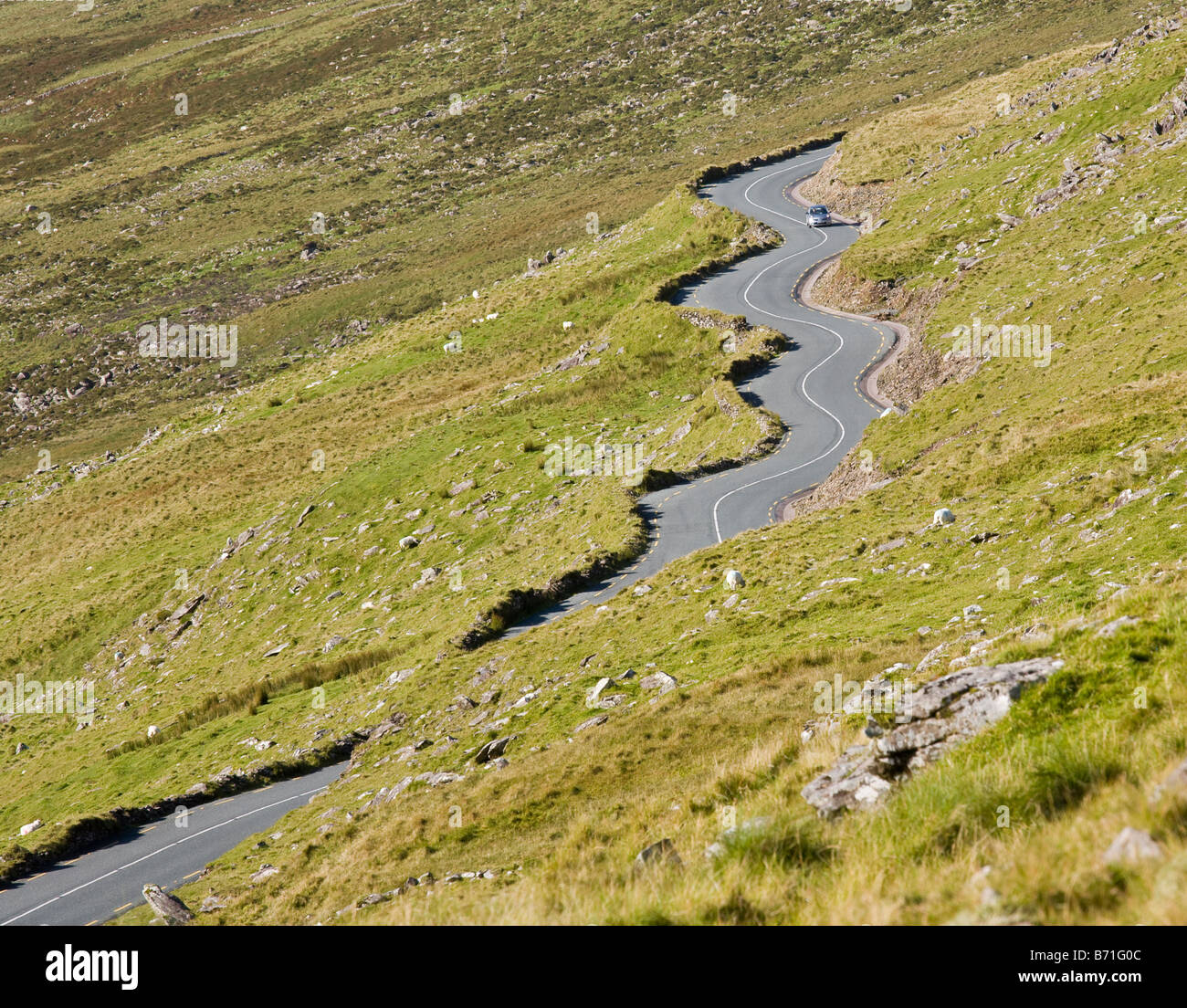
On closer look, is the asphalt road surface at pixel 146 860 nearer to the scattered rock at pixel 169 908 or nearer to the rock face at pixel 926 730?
the scattered rock at pixel 169 908

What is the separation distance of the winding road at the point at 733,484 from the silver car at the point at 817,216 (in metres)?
0.85

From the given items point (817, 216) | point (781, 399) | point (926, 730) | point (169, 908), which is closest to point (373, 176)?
point (817, 216)

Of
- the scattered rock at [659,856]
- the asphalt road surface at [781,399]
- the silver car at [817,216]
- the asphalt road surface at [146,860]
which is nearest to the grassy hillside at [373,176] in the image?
the silver car at [817,216]

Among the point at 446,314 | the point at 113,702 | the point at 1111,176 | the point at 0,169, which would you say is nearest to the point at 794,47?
the point at 446,314

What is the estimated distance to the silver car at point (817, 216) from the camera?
82875 mm

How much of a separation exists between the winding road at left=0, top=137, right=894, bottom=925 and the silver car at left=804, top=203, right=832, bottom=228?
0.85m

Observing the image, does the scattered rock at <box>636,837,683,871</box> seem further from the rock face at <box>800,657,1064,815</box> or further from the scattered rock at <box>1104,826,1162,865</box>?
the scattered rock at <box>1104,826,1162,865</box>

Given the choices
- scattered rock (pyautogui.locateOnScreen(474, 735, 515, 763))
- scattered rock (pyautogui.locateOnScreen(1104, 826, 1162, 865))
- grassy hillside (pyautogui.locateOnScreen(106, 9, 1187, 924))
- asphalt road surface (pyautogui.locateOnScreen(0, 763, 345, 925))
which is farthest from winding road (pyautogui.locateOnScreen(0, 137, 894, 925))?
scattered rock (pyautogui.locateOnScreen(1104, 826, 1162, 865))

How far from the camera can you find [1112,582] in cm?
1952

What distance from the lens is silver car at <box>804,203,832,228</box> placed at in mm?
82875
